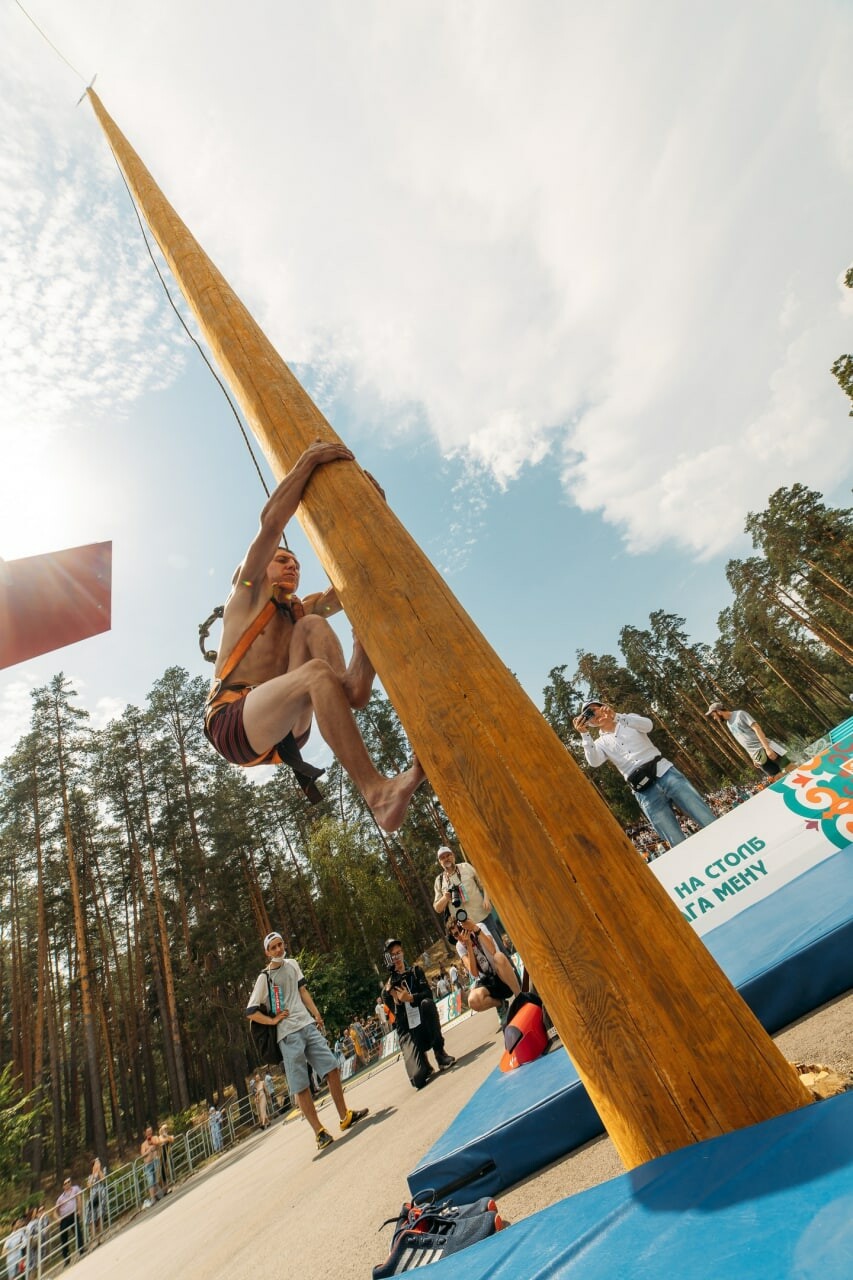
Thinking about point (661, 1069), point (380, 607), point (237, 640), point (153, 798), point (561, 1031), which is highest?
point (153, 798)

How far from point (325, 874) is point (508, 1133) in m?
28.2

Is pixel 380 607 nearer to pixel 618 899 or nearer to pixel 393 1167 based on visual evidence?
pixel 618 899

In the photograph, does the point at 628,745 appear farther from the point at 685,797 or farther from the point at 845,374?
the point at 845,374

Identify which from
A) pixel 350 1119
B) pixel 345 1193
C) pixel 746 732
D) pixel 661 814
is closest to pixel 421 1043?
pixel 350 1119

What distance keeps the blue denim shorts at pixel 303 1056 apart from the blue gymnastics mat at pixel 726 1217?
183 inches

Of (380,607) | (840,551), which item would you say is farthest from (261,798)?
(840,551)

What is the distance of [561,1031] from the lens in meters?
1.14

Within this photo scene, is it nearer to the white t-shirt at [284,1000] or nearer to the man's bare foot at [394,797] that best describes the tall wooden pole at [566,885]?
the man's bare foot at [394,797]

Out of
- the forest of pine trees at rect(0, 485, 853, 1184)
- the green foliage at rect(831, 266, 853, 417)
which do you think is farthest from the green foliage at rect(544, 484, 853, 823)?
the green foliage at rect(831, 266, 853, 417)

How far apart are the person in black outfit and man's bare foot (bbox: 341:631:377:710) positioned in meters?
4.84

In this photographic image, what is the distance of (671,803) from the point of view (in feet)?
18.3

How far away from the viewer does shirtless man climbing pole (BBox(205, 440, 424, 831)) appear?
6.16 feet

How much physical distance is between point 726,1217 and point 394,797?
119 centimetres

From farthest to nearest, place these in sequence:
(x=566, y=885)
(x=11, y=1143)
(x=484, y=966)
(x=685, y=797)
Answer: (x=11, y=1143) < (x=685, y=797) < (x=484, y=966) < (x=566, y=885)
